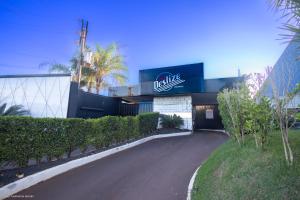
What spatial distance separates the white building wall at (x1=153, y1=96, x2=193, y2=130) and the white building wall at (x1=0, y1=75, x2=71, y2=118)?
8303mm

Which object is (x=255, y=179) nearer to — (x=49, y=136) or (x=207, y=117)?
(x=49, y=136)

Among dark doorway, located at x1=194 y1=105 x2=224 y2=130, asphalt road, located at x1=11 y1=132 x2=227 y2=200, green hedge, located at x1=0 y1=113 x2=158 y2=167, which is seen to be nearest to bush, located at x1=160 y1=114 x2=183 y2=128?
dark doorway, located at x1=194 y1=105 x2=224 y2=130

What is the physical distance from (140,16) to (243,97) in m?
10.7

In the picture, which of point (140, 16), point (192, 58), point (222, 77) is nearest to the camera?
point (140, 16)

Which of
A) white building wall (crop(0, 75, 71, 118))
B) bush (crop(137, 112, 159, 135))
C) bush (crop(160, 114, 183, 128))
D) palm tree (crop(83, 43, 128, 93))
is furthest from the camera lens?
palm tree (crop(83, 43, 128, 93))

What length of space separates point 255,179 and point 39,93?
13471mm

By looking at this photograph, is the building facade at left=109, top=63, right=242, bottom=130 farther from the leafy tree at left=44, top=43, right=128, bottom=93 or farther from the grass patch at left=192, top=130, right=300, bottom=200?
the grass patch at left=192, top=130, right=300, bottom=200

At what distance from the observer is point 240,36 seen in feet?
22.5

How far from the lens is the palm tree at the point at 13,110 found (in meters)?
11.5

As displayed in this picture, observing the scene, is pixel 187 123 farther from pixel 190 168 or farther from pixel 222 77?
pixel 190 168

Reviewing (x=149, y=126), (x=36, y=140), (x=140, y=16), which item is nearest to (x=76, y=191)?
(x=36, y=140)

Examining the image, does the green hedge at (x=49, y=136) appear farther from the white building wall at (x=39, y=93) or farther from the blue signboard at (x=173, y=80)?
the blue signboard at (x=173, y=80)

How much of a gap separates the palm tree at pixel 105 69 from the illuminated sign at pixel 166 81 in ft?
17.2

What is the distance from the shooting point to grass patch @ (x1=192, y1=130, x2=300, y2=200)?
9.22ft
